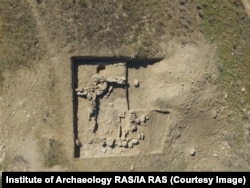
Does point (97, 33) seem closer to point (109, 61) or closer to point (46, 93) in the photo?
point (109, 61)

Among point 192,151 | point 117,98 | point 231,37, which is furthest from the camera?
point 192,151

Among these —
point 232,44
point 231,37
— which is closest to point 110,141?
point 232,44

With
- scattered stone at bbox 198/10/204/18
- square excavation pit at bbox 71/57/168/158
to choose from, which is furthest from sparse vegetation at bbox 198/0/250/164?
square excavation pit at bbox 71/57/168/158

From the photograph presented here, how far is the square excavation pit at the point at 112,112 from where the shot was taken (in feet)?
64.0

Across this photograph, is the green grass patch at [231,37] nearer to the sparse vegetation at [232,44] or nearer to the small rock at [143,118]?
the sparse vegetation at [232,44]

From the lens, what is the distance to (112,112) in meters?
19.9

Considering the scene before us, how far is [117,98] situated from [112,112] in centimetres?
68

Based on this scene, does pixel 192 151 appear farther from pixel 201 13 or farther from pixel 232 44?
pixel 201 13

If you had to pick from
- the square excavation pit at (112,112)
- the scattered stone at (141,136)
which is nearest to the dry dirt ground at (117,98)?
the square excavation pit at (112,112)

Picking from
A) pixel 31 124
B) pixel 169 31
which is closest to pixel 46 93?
pixel 31 124
